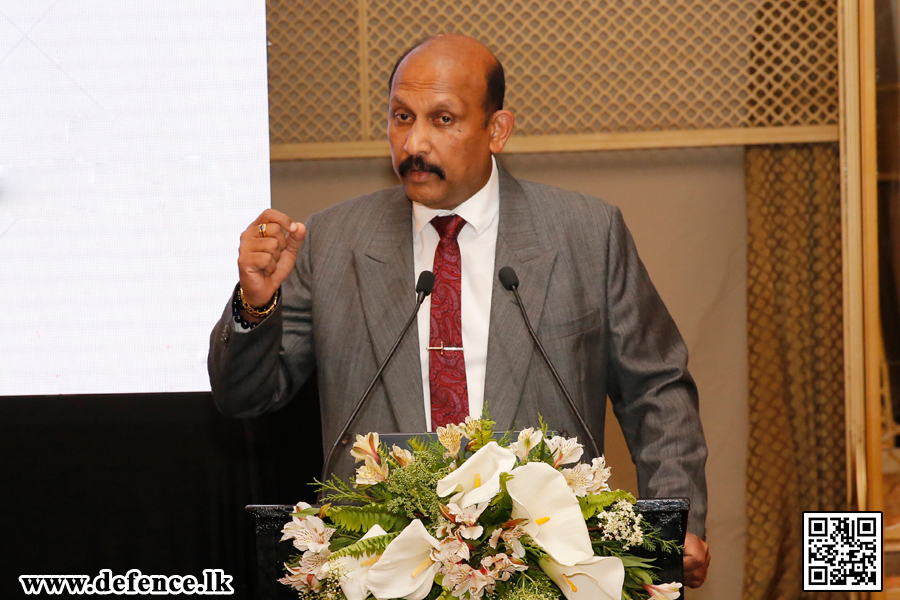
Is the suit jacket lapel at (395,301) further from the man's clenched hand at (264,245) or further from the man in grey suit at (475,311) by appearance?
the man's clenched hand at (264,245)

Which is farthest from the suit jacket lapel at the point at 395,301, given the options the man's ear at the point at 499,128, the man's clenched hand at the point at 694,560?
the man's clenched hand at the point at 694,560

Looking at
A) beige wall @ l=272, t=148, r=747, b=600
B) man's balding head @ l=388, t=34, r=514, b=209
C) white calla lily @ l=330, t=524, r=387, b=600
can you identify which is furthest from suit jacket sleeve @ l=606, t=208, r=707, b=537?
beige wall @ l=272, t=148, r=747, b=600

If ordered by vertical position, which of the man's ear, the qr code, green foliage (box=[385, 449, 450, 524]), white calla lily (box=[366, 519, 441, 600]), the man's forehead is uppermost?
the man's forehead

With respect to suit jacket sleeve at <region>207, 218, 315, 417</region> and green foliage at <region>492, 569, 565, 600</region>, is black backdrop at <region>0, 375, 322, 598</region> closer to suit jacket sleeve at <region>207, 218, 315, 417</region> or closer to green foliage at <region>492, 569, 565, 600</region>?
suit jacket sleeve at <region>207, 218, 315, 417</region>

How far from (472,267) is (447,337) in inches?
6.8

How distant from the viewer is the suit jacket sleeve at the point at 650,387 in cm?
167

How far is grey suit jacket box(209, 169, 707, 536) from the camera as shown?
1693 mm

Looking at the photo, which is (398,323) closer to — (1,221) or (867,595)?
(1,221)

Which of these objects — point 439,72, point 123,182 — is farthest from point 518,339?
point 123,182

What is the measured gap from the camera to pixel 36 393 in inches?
100

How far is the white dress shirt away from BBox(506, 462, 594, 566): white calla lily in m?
0.81

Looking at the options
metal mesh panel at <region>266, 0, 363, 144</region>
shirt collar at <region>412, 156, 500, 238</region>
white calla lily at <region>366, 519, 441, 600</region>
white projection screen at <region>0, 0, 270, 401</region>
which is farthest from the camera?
metal mesh panel at <region>266, 0, 363, 144</region>

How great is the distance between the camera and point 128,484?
102 inches

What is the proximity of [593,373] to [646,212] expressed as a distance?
66.1 inches
